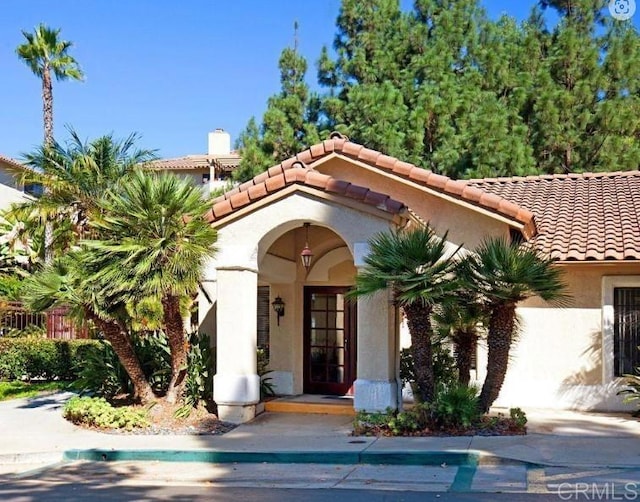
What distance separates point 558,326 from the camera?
14828 mm

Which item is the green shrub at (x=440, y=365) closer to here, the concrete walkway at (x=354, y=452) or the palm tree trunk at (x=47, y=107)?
the concrete walkway at (x=354, y=452)

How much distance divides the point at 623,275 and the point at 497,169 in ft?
30.0

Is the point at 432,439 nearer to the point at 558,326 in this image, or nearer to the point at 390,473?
the point at 390,473

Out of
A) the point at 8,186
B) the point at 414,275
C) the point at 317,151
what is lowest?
the point at 414,275

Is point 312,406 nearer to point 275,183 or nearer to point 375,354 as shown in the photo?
point 375,354

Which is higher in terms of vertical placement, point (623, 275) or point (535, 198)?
point (535, 198)

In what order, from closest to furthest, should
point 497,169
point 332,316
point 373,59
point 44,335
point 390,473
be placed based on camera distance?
point 390,473
point 332,316
point 44,335
point 497,169
point 373,59

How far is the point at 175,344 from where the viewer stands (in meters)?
13.5

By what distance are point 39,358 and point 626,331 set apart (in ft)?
46.1

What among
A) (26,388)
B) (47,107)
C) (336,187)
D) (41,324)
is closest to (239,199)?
(336,187)

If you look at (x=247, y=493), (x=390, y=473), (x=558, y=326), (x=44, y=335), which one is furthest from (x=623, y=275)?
(x=44, y=335)

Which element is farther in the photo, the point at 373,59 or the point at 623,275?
the point at 373,59

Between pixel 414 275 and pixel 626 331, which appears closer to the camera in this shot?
pixel 414 275

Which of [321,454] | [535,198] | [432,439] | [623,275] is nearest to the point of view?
[321,454]
